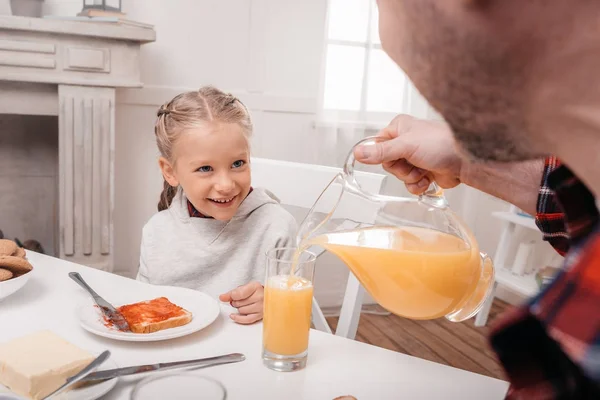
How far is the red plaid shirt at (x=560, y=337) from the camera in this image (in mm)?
235

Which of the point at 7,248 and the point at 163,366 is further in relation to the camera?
the point at 7,248

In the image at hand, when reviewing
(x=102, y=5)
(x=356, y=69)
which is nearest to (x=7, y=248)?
(x=102, y=5)

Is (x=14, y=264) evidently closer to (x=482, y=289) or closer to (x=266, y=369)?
(x=266, y=369)

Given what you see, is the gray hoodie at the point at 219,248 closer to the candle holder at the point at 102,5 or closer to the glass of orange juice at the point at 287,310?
the glass of orange juice at the point at 287,310

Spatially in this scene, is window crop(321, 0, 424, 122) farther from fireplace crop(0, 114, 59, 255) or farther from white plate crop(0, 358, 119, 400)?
white plate crop(0, 358, 119, 400)

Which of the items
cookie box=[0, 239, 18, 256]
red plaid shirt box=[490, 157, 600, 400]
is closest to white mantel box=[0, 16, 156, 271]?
cookie box=[0, 239, 18, 256]

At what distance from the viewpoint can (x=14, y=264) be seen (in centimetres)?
93

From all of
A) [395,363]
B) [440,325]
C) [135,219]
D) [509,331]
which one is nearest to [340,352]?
[395,363]

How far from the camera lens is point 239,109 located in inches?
56.4

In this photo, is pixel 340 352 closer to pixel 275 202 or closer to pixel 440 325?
pixel 275 202

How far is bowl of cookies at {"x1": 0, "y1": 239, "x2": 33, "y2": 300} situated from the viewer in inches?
35.0

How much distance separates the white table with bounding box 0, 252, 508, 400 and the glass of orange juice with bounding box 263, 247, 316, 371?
0.02m

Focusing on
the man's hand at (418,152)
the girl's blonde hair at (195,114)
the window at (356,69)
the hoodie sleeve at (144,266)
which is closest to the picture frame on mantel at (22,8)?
the girl's blonde hair at (195,114)

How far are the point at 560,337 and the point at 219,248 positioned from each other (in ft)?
4.14
